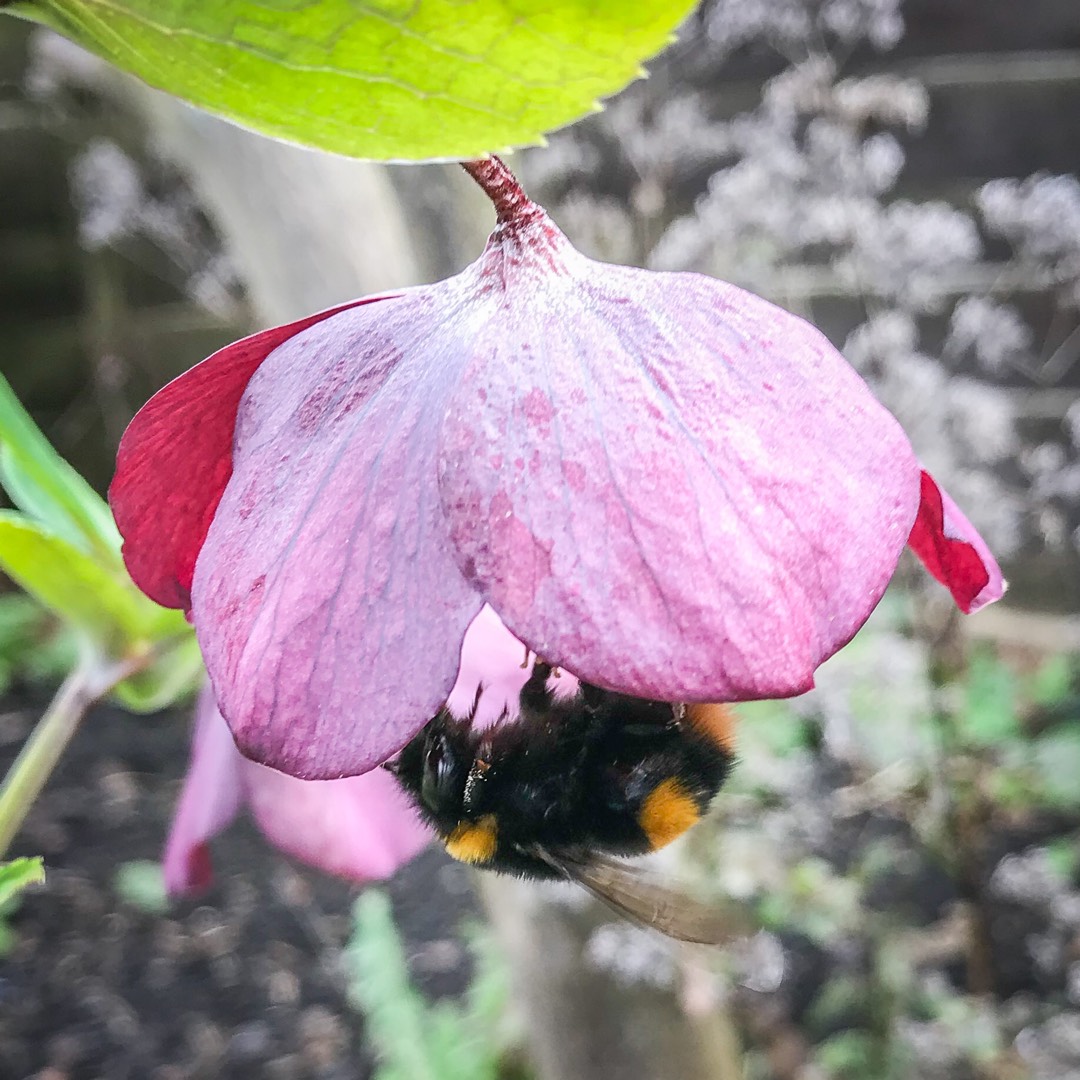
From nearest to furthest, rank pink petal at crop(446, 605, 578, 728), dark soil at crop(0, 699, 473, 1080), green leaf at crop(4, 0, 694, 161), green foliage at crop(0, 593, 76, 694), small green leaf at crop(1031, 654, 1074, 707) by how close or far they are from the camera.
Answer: green leaf at crop(4, 0, 694, 161), pink petal at crop(446, 605, 578, 728), dark soil at crop(0, 699, 473, 1080), small green leaf at crop(1031, 654, 1074, 707), green foliage at crop(0, 593, 76, 694)

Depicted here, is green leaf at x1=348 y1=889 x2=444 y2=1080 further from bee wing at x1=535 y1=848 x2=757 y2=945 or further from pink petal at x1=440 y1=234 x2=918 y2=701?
pink petal at x1=440 y1=234 x2=918 y2=701

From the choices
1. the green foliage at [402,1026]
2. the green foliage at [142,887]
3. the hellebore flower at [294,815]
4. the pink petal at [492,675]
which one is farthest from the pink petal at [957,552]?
the green foliage at [142,887]

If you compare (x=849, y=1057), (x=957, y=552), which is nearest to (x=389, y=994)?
(x=849, y=1057)

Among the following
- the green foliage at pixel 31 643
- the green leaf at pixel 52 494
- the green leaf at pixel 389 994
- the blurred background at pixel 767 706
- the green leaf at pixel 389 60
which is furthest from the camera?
the green foliage at pixel 31 643

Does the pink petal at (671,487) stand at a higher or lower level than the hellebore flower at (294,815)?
higher

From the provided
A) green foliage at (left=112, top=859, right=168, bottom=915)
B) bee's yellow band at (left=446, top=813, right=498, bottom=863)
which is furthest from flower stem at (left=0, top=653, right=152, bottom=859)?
green foliage at (left=112, top=859, right=168, bottom=915)

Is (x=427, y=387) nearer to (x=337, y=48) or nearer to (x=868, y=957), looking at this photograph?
(x=337, y=48)

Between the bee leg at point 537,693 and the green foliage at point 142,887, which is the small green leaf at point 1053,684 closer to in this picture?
the green foliage at point 142,887

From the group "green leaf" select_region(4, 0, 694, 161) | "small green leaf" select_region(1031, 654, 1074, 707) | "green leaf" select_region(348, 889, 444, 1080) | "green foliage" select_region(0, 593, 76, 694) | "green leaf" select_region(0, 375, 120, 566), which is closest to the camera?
"green leaf" select_region(4, 0, 694, 161)
